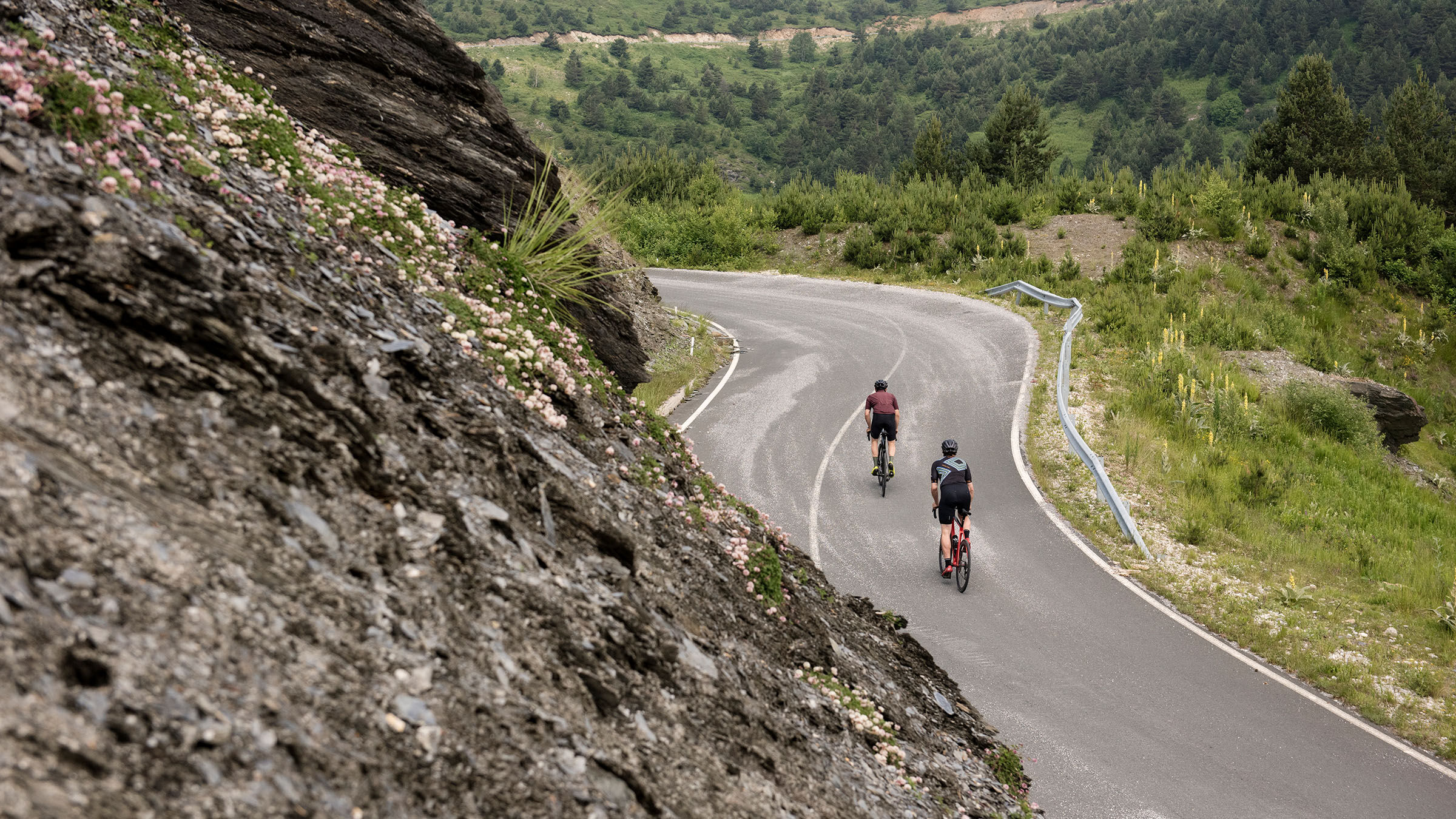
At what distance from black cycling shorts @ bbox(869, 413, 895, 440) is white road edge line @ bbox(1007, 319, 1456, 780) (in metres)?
2.42

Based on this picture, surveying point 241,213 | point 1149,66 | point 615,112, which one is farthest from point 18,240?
point 1149,66

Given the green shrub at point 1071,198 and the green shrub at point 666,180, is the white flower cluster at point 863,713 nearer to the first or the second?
the green shrub at point 1071,198

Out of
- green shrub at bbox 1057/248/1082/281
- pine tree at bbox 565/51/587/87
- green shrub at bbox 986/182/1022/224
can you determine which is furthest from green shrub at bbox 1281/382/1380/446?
pine tree at bbox 565/51/587/87

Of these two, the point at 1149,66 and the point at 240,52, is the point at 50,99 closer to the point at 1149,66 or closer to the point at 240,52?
the point at 240,52

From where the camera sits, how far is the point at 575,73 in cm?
13575

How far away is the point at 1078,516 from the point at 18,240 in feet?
41.8

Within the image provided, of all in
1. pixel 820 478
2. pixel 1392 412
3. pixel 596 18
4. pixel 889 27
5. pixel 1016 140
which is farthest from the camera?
pixel 889 27

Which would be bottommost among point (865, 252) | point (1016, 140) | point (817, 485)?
point (817, 485)

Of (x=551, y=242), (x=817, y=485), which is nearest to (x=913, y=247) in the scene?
(x=817, y=485)

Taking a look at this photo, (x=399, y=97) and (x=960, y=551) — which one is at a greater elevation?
(x=399, y=97)

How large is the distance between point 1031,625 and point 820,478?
5.12 metres

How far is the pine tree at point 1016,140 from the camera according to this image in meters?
38.6

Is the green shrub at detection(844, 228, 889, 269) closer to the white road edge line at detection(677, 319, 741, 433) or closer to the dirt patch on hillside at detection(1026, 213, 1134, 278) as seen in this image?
→ the dirt patch on hillside at detection(1026, 213, 1134, 278)

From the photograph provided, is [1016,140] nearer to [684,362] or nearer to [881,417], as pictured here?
[684,362]
